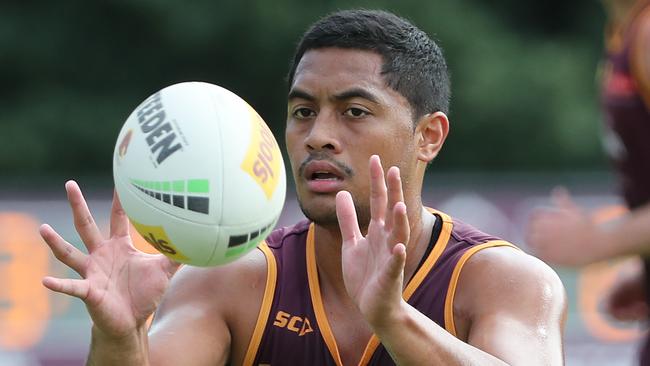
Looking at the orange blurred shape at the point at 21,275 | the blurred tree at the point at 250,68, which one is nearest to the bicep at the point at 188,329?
the orange blurred shape at the point at 21,275

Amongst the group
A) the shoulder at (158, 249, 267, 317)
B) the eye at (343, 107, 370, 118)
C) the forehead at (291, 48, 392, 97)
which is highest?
the forehead at (291, 48, 392, 97)

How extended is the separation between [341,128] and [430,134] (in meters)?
0.50

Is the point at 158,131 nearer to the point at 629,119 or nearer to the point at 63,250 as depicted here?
the point at 63,250

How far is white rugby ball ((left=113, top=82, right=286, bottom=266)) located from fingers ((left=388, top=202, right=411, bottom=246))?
1.57ft

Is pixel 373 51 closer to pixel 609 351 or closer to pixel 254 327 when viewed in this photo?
pixel 254 327

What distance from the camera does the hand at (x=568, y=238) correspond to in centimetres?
584

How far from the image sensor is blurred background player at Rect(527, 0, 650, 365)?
19.3ft

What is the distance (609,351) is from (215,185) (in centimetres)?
654

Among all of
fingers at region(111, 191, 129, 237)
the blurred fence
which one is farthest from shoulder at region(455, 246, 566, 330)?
the blurred fence

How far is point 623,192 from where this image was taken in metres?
6.69

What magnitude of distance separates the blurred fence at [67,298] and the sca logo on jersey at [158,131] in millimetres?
5843

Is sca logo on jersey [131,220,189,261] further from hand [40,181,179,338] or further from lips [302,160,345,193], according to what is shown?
lips [302,160,345,193]

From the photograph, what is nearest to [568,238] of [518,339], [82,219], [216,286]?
[518,339]

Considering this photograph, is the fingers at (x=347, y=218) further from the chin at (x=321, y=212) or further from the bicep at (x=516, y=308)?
the bicep at (x=516, y=308)
